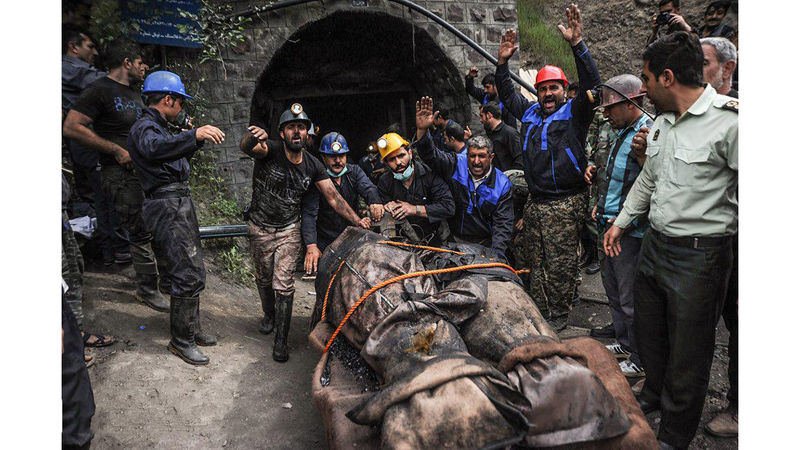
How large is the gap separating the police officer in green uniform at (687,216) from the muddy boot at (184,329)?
3.20m

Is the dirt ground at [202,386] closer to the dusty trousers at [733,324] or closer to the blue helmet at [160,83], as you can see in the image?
the dusty trousers at [733,324]

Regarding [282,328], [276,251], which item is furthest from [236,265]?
[282,328]

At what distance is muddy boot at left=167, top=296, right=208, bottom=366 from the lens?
382cm

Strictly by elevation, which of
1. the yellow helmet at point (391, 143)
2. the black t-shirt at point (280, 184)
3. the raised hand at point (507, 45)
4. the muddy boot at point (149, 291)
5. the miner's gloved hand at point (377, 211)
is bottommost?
the muddy boot at point (149, 291)

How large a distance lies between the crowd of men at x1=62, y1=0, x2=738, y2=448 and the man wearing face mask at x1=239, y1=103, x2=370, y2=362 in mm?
17

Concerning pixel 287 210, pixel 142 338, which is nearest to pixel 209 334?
pixel 142 338

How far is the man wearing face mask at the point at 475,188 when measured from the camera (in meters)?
4.70

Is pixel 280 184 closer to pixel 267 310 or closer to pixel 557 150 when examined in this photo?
pixel 267 310

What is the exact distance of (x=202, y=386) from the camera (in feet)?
11.9

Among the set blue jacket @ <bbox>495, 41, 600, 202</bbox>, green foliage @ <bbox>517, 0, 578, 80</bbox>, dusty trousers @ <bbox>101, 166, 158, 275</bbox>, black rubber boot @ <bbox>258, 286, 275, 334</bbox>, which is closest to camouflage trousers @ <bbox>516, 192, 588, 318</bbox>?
blue jacket @ <bbox>495, 41, 600, 202</bbox>

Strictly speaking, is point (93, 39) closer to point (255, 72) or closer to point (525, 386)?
point (255, 72)

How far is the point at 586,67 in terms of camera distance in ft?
13.2

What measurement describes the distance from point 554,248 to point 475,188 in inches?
36.2

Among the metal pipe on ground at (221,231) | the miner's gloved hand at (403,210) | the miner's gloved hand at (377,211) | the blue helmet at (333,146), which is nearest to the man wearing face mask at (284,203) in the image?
the miner's gloved hand at (377,211)
